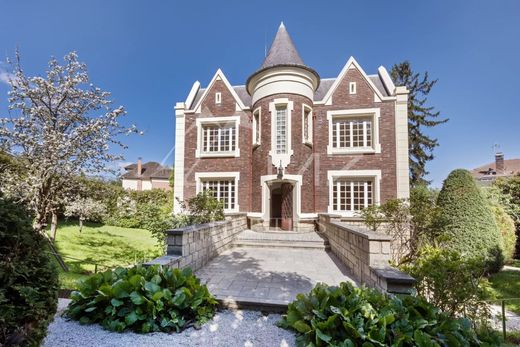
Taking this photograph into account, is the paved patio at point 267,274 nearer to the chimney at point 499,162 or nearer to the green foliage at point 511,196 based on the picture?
the green foliage at point 511,196

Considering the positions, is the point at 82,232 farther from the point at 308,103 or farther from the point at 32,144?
the point at 308,103

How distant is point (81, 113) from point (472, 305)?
35.7 feet

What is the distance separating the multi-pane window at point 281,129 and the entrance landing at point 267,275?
575 centimetres

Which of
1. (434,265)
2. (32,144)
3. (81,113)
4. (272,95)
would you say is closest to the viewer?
(434,265)

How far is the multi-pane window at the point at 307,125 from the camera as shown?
13.3 meters

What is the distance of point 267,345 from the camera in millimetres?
3232

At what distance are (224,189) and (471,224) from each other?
1141 centimetres

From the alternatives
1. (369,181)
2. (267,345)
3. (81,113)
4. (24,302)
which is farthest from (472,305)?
(81,113)

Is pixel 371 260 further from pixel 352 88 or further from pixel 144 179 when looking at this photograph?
pixel 144 179

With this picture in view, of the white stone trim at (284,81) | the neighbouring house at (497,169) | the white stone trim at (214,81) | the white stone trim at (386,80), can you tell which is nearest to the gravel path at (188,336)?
the white stone trim at (284,81)

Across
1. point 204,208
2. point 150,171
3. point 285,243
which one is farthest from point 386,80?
point 150,171

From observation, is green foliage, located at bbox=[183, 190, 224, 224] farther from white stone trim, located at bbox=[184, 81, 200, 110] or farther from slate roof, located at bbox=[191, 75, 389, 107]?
slate roof, located at bbox=[191, 75, 389, 107]

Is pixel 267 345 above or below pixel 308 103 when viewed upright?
below

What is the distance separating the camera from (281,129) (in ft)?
42.7
